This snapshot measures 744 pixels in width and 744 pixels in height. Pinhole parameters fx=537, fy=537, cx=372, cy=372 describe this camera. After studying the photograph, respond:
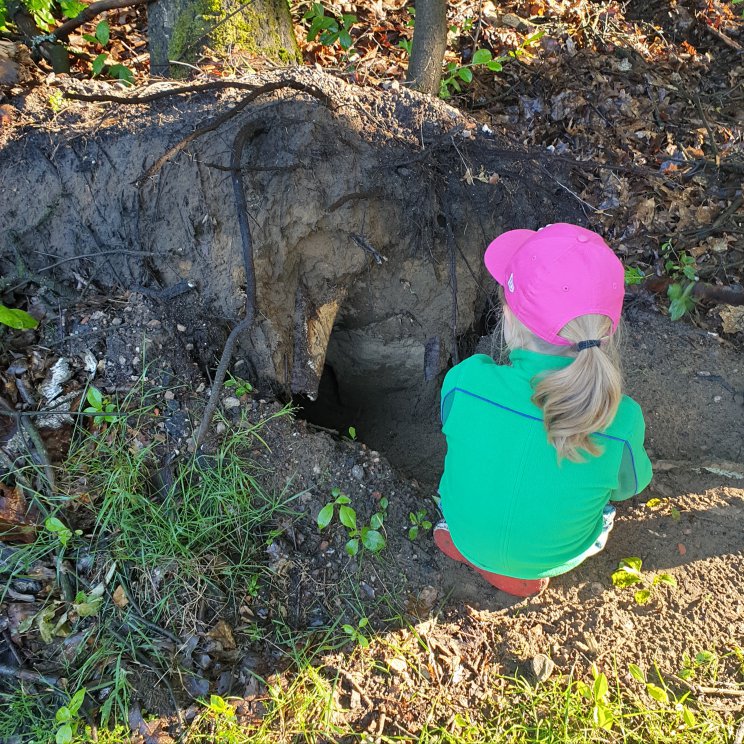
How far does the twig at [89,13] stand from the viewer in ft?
9.87

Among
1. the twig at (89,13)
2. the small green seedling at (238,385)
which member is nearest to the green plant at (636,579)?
the small green seedling at (238,385)

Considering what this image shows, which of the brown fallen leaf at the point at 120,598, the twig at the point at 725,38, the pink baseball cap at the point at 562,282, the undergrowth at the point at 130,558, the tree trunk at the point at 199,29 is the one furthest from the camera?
the twig at the point at 725,38

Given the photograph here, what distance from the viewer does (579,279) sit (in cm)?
173

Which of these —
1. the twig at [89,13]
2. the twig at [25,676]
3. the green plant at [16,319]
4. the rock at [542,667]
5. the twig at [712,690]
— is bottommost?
the twig at [25,676]

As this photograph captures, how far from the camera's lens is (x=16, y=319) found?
2.37 m

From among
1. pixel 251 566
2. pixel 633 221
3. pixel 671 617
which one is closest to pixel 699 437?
pixel 671 617

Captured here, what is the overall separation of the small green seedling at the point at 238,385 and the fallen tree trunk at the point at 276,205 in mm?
161

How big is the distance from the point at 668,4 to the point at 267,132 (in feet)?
11.6

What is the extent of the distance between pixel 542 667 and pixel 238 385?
1.88m

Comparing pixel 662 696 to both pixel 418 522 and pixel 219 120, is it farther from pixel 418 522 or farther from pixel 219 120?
pixel 219 120

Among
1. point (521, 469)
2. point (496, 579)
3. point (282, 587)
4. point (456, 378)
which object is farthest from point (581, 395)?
point (282, 587)

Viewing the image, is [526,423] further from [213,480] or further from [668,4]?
[668,4]

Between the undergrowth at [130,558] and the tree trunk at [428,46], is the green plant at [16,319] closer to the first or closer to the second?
the undergrowth at [130,558]

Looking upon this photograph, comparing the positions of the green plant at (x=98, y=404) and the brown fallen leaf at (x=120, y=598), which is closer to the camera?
the brown fallen leaf at (x=120, y=598)
